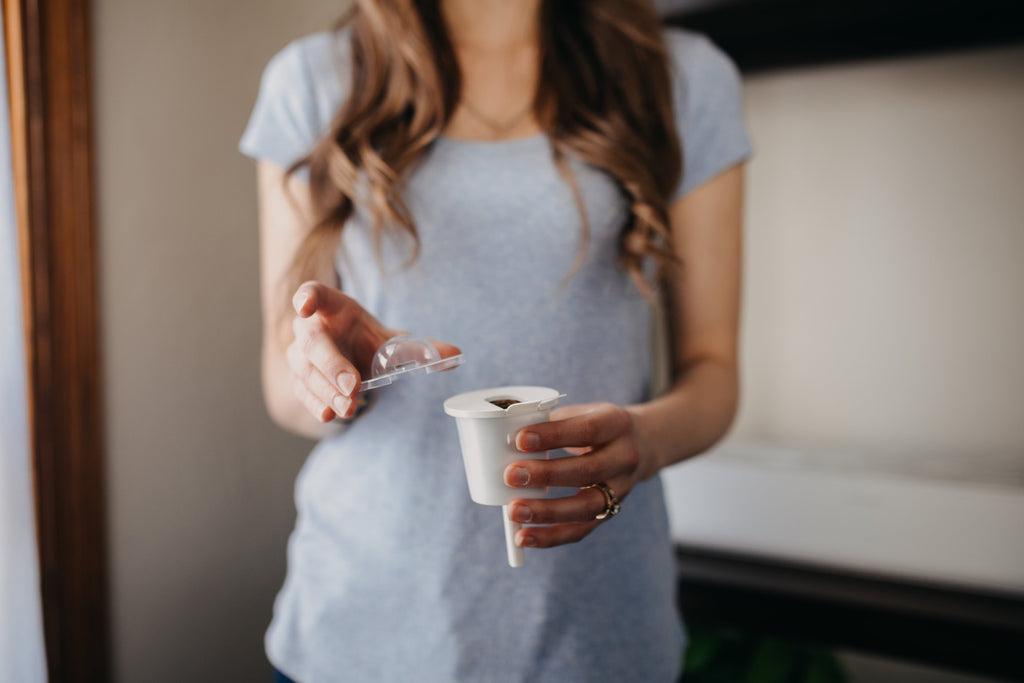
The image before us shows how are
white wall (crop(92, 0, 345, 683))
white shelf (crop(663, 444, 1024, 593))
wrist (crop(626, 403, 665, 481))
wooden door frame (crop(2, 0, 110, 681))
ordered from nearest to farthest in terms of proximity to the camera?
wrist (crop(626, 403, 665, 481)), wooden door frame (crop(2, 0, 110, 681)), white wall (crop(92, 0, 345, 683)), white shelf (crop(663, 444, 1024, 593))

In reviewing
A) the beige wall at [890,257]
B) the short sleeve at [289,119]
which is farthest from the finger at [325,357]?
the beige wall at [890,257]

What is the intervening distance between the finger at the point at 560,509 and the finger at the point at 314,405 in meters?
0.14

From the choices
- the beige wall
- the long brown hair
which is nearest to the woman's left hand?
the long brown hair

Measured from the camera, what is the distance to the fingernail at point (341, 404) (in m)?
0.46

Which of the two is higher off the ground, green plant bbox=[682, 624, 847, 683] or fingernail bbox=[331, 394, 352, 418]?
fingernail bbox=[331, 394, 352, 418]

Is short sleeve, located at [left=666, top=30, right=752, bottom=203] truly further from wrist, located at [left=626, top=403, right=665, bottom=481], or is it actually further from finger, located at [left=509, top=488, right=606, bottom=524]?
finger, located at [left=509, top=488, right=606, bottom=524]

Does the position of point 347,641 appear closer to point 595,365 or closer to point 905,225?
point 595,365

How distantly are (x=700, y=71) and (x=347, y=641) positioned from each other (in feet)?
2.35

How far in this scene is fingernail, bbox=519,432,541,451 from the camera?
45 cm

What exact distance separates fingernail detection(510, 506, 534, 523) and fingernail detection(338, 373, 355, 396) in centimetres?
14

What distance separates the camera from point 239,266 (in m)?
1.20

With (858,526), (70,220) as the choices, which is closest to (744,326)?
(858,526)

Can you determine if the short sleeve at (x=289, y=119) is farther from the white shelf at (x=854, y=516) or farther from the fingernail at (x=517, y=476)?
the white shelf at (x=854, y=516)

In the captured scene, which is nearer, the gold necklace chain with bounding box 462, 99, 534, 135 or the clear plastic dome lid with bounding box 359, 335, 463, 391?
the clear plastic dome lid with bounding box 359, 335, 463, 391
